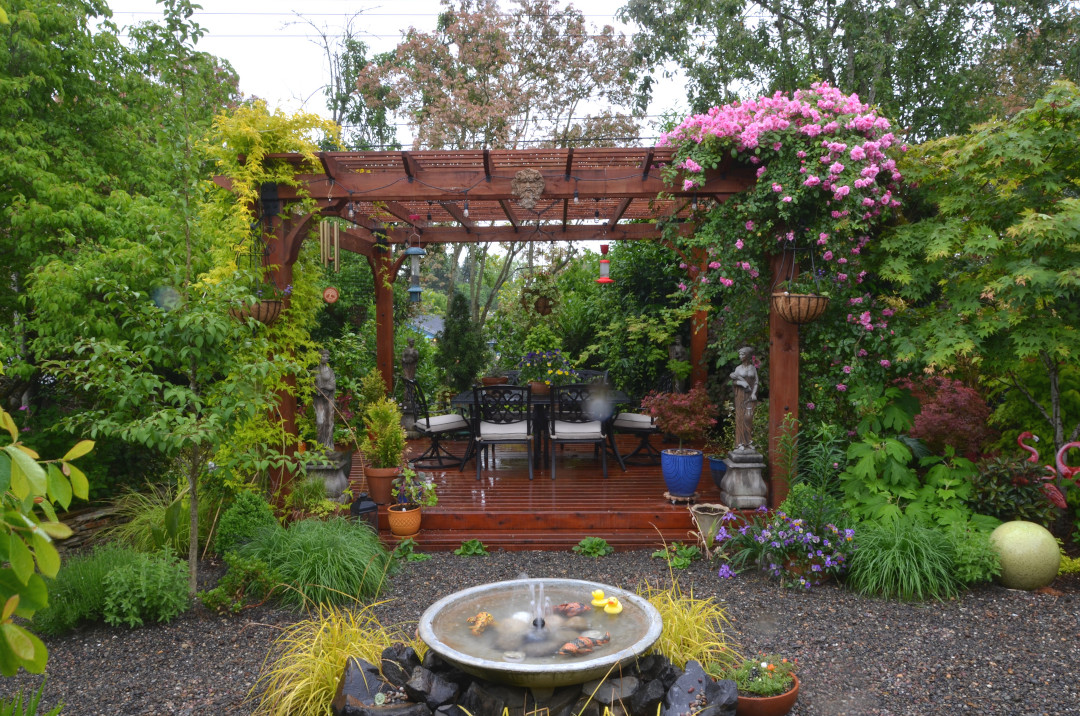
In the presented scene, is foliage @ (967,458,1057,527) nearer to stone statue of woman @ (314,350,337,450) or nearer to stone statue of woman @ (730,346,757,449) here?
stone statue of woman @ (730,346,757,449)

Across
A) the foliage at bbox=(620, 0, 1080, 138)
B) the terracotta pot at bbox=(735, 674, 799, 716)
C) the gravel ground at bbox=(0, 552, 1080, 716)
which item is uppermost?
the foliage at bbox=(620, 0, 1080, 138)

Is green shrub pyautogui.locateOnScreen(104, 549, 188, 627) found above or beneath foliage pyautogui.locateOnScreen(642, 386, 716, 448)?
beneath

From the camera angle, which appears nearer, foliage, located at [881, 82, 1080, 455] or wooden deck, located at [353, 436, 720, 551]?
foliage, located at [881, 82, 1080, 455]

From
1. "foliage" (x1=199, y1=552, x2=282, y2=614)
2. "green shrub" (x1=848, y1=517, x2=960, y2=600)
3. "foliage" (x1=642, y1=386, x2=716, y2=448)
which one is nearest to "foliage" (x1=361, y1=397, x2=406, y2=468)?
"foliage" (x1=199, y1=552, x2=282, y2=614)

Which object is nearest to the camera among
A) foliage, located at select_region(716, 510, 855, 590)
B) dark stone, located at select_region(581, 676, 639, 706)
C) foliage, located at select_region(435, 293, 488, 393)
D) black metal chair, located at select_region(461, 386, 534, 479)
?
dark stone, located at select_region(581, 676, 639, 706)

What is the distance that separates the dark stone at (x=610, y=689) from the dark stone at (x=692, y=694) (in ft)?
0.53

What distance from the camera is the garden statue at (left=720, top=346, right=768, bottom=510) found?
535cm

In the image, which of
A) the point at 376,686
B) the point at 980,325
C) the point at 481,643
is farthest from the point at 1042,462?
the point at 376,686

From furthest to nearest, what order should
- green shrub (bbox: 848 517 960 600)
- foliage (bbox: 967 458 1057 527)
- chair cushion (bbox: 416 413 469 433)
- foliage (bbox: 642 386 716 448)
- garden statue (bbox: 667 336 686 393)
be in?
garden statue (bbox: 667 336 686 393) < chair cushion (bbox: 416 413 469 433) < foliage (bbox: 642 386 716 448) < foliage (bbox: 967 458 1057 527) < green shrub (bbox: 848 517 960 600)

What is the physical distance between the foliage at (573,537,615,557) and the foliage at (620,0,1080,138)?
26.8 ft

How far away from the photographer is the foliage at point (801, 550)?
173 inches

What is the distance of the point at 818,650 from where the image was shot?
3562 mm

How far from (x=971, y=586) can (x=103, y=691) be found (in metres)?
4.88

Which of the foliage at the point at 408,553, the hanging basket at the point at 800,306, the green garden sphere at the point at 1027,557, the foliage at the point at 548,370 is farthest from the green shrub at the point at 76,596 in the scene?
the green garden sphere at the point at 1027,557
